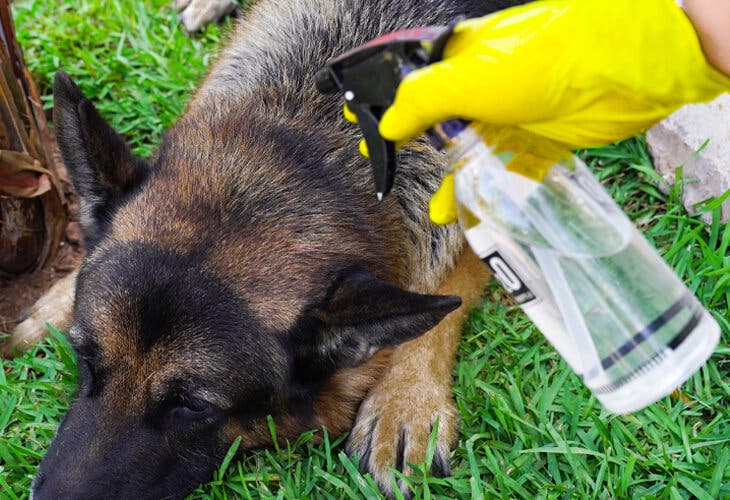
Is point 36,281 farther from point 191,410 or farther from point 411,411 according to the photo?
point 411,411

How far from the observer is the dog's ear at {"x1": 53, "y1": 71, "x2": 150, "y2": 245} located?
2.58 m

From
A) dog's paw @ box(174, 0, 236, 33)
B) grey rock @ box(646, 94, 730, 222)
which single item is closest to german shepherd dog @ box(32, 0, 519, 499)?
grey rock @ box(646, 94, 730, 222)

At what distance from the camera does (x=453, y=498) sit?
2.81 m

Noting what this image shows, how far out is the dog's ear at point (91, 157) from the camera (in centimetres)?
258

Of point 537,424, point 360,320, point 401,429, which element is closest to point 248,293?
point 360,320

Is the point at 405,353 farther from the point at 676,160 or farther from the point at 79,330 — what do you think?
the point at 676,160

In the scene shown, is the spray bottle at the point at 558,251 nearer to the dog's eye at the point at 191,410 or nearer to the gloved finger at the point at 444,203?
the gloved finger at the point at 444,203

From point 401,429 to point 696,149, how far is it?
82.2 inches

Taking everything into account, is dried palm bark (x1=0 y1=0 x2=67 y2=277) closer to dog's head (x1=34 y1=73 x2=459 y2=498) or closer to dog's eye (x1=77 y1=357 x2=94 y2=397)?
dog's head (x1=34 y1=73 x2=459 y2=498)

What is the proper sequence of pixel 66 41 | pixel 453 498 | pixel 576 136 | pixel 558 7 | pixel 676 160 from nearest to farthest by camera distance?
1. pixel 558 7
2. pixel 576 136
3. pixel 453 498
4. pixel 676 160
5. pixel 66 41

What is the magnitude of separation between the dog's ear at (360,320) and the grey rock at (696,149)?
202 centimetres

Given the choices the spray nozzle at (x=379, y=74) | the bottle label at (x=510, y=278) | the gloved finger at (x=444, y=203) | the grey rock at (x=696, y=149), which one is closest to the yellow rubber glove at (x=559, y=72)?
the spray nozzle at (x=379, y=74)

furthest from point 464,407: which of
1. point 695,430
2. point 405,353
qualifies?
point 695,430

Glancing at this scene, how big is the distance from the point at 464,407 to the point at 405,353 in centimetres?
36
